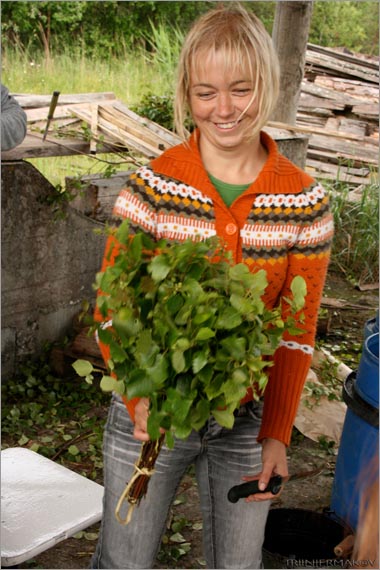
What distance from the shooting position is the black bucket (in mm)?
3078

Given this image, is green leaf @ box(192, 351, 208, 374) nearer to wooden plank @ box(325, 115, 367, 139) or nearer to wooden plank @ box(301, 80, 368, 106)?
wooden plank @ box(325, 115, 367, 139)

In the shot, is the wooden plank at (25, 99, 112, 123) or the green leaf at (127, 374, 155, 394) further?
the wooden plank at (25, 99, 112, 123)

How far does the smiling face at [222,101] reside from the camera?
1.89 meters

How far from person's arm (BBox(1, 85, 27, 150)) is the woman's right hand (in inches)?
105

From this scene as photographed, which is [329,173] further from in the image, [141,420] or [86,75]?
[141,420]

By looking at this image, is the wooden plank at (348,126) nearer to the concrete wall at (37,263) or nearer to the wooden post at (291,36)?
the wooden post at (291,36)

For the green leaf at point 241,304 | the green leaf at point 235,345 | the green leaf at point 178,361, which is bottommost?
the green leaf at point 178,361

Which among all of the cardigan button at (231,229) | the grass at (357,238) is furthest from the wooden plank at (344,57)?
the cardigan button at (231,229)

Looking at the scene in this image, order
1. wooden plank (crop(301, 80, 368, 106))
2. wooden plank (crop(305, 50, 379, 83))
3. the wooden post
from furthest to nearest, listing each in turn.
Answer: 1. wooden plank (crop(305, 50, 379, 83))
2. wooden plank (crop(301, 80, 368, 106))
3. the wooden post

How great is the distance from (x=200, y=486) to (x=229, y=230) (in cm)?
66

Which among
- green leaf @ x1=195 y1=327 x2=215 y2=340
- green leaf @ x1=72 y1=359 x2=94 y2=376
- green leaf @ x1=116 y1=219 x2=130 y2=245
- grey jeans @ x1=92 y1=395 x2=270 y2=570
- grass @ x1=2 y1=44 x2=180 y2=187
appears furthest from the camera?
grass @ x1=2 y1=44 x2=180 y2=187

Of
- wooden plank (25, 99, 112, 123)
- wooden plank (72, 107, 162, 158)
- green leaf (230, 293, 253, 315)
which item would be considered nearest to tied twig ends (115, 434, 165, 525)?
green leaf (230, 293, 253, 315)

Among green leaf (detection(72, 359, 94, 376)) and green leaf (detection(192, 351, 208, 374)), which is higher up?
green leaf (detection(192, 351, 208, 374))

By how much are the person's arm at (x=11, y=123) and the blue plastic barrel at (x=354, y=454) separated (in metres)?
2.13
